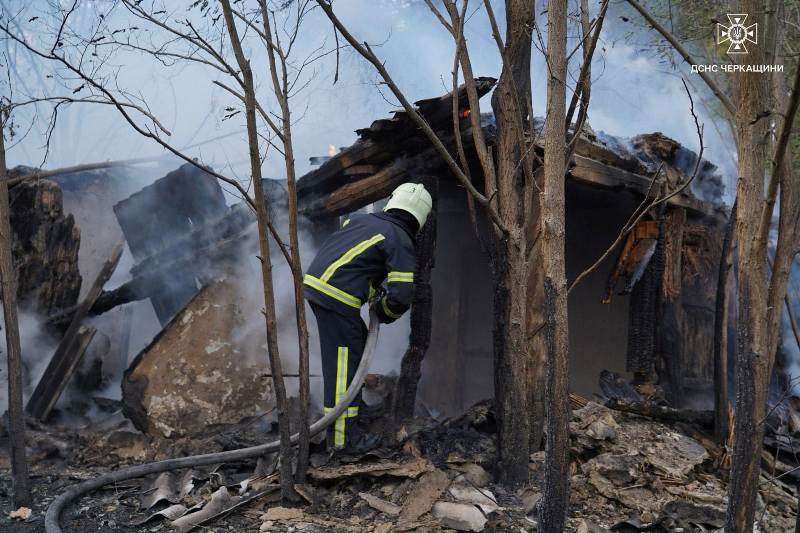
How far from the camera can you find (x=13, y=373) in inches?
163

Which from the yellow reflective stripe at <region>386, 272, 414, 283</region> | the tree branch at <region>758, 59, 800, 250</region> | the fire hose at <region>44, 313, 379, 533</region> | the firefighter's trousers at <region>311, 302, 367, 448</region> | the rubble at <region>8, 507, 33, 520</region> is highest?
the tree branch at <region>758, 59, 800, 250</region>

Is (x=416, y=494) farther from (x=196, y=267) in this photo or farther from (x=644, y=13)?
(x=196, y=267)

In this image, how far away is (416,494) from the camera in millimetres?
4062

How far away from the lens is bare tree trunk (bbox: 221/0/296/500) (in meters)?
3.63

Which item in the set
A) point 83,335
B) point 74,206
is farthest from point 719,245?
point 74,206

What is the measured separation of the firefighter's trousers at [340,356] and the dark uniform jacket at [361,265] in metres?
0.09

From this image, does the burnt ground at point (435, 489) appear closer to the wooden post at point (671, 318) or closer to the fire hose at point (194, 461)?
the fire hose at point (194, 461)

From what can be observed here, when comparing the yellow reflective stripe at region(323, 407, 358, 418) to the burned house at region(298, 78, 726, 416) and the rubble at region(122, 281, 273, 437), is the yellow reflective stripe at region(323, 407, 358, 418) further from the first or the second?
the burned house at region(298, 78, 726, 416)

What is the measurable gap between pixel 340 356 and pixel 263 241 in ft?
4.64

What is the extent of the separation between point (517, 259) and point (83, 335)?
4.85 m

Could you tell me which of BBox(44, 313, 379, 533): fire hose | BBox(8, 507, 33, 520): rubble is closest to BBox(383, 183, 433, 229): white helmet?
BBox(44, 313, 379, 533): fire hose

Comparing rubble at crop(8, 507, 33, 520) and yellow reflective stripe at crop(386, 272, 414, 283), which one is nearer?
rubble at crop(8, 507, 33, 520)

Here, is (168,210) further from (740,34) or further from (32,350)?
(740,34)

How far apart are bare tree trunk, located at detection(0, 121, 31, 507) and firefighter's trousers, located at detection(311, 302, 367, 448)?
1.93 meters
